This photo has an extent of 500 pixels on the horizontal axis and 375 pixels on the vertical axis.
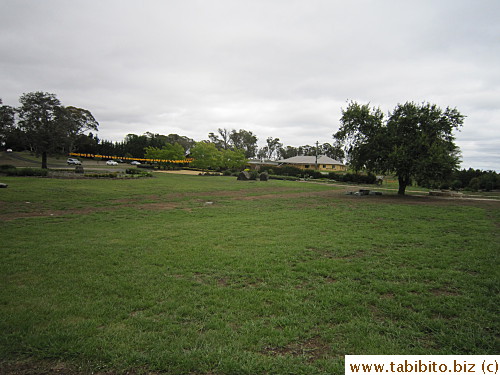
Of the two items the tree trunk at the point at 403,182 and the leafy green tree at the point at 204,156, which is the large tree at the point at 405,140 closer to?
the tree trunk at the point at 403,182

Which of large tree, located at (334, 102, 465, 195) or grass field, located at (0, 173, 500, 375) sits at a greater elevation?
large tree, located at (334, 102, 465, 195)

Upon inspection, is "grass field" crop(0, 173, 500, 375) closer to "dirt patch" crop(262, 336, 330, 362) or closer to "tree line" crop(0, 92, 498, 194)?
"dirt patch" crop(262, 336, 330, 362)

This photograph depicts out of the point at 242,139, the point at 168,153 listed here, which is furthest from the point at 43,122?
the point at 242,139

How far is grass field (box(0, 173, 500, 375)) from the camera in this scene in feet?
9.81

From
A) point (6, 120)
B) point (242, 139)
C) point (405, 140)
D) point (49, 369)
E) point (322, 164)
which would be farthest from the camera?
point (242, 139)

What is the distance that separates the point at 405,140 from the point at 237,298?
63.2 feet

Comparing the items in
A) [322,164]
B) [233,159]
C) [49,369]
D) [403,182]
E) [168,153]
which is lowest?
[49,369]

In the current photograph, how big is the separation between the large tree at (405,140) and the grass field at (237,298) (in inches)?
407

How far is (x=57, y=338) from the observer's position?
3203 millimetres

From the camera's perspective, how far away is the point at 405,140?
18.9 meters

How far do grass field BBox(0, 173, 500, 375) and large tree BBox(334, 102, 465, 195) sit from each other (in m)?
10.3

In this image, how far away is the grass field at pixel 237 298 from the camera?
2990 mm

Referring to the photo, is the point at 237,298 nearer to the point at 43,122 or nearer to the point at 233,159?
the point at 43,122

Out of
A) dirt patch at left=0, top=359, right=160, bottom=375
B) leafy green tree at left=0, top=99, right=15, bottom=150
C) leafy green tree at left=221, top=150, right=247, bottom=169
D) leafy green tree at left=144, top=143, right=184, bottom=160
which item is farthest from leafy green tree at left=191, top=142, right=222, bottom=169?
dirt patch at left=0, top=359, right=160, bottom=375
